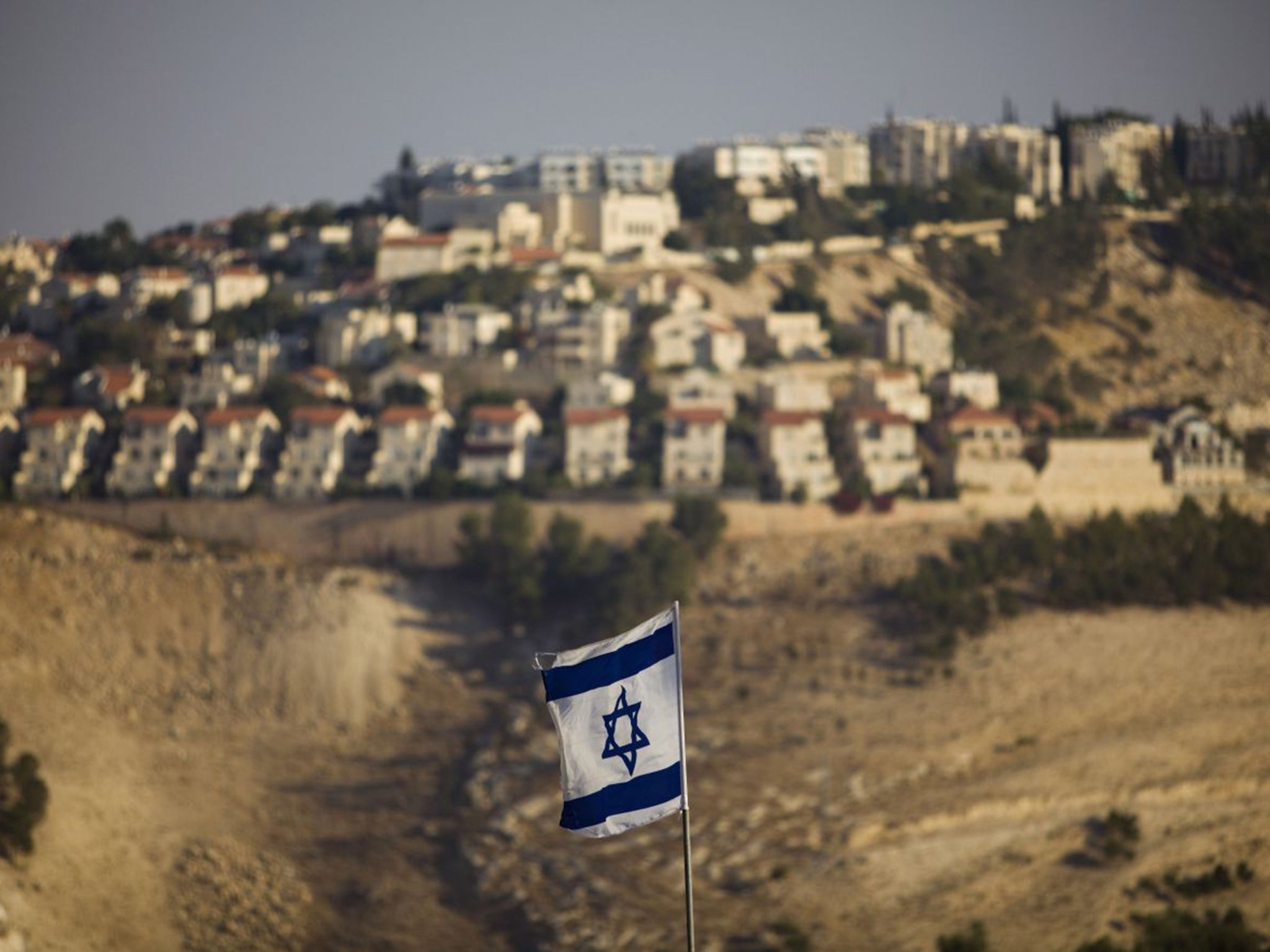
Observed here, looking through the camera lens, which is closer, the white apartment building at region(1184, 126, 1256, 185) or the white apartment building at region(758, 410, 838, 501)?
the white apartment building at region(758, 410, 838, 501)

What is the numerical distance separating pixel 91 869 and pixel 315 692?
7.86 meters

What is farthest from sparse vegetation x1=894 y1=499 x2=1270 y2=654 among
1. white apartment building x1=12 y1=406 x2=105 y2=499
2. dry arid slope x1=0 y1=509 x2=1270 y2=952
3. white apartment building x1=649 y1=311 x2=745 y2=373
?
white apartment building x1=12 y1=406 x2=105 y2=499

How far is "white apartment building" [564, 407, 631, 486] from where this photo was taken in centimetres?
5069

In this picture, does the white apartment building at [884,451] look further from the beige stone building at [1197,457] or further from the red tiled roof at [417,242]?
→ the red tiled roof at [417,242]

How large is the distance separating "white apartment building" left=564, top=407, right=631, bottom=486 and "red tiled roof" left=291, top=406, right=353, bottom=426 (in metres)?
5.24

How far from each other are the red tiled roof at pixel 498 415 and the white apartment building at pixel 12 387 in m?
12.7

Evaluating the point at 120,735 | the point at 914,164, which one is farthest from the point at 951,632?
the point at 914,164

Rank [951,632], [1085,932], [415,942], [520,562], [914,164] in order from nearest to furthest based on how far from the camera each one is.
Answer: [1085,932]
[415,942]
[951,632]
[520,562]
[914,164]

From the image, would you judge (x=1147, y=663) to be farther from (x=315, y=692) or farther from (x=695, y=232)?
(x=695, y=232)

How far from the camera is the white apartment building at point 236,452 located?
5247 cm

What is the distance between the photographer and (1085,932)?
111 ft

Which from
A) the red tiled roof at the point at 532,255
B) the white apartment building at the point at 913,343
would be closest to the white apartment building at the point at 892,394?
the white apartment building at the point at 913,343

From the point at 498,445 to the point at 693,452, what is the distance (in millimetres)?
4151

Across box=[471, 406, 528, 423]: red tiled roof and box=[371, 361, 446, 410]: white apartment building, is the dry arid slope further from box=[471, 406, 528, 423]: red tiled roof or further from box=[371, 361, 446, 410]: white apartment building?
box=[371, 361, 446, 410]: white apartment building
